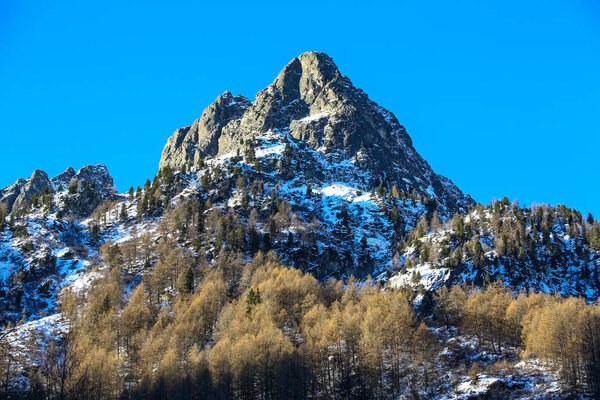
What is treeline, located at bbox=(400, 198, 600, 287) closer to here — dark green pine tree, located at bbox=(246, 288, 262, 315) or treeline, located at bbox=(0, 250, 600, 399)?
treeline, located at bbox=(0, 250, 600, 399)

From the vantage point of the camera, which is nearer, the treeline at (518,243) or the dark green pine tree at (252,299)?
the dark green pine tree at (252,299)

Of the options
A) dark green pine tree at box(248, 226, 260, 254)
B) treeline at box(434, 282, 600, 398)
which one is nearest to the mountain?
treeline at box(434, 282, 600, 398)

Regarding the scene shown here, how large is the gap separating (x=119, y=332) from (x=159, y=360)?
20.3m

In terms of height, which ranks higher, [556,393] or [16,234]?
[16,234]

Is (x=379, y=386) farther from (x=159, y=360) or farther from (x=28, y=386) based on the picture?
(x=28, y=386)

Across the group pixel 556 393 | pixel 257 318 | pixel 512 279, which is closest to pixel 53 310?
pixel 257 318

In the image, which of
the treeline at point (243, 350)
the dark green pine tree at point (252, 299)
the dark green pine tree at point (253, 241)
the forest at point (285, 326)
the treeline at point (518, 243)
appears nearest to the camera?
the treeline at point (243, 350)

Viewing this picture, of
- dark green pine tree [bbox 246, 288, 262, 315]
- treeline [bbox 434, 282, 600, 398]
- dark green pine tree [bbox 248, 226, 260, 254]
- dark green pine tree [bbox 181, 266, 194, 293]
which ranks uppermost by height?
dark green pine tree [bbox 248, 226, 260, 254]

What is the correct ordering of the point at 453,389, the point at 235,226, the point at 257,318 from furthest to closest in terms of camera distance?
1. the point at 235,226
2. the point at 257,318
3. the point at 453,389

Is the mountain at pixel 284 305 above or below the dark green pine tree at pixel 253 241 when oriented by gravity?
below

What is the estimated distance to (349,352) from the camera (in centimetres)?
8775

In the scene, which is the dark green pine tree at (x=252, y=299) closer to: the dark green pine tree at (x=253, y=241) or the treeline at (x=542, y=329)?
the treeline at (x=542, y=329)

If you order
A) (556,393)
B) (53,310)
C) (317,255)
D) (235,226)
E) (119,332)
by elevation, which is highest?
(235,226)

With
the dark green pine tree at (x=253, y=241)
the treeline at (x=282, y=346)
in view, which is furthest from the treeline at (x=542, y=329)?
the dark green pine tree at (x=253, y=241)
